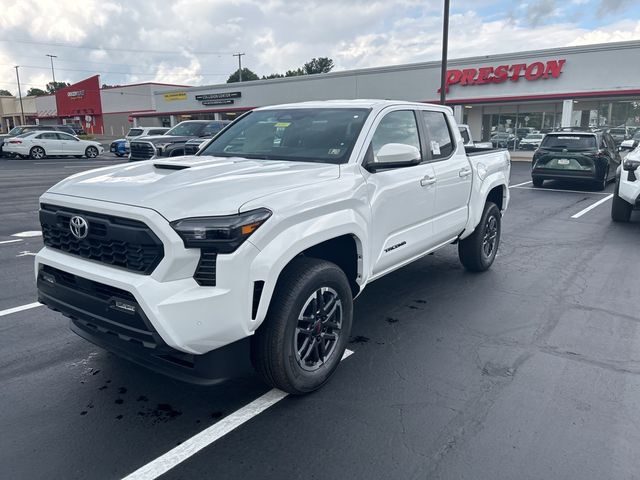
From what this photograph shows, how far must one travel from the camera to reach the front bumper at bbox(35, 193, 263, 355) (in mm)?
2645

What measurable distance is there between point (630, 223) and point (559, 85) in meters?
18.7

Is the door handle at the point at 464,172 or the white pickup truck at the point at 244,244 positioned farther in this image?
the door handle at the point at 464,172

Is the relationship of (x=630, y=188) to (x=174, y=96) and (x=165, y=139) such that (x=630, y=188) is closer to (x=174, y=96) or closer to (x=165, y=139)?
(x=165, y=139)

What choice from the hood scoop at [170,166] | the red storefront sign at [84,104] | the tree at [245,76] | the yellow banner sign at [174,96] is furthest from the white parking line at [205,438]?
the tree at [245,76]

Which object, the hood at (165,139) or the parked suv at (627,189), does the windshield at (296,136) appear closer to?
the parked suv at (627,189)

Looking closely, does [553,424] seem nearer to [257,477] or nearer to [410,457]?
[410,457]

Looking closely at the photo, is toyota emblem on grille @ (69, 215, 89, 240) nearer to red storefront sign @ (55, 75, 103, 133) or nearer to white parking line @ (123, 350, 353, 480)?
white parking line @ (123, 350, 353, 480)

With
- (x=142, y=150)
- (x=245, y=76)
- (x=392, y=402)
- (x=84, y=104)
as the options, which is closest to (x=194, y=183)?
(x=392, y=402)

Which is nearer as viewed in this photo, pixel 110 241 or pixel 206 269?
pixel 206 269

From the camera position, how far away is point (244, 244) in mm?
2752

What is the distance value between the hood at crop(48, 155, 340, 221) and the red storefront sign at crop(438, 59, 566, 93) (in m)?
25.8

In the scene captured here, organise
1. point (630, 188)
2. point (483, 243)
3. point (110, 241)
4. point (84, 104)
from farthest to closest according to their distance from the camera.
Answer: point (84, 104)
point (630, 188)
point (483, 243)
point (110, 241)

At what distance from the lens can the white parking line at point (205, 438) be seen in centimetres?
267

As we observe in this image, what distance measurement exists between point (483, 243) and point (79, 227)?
183 inches
